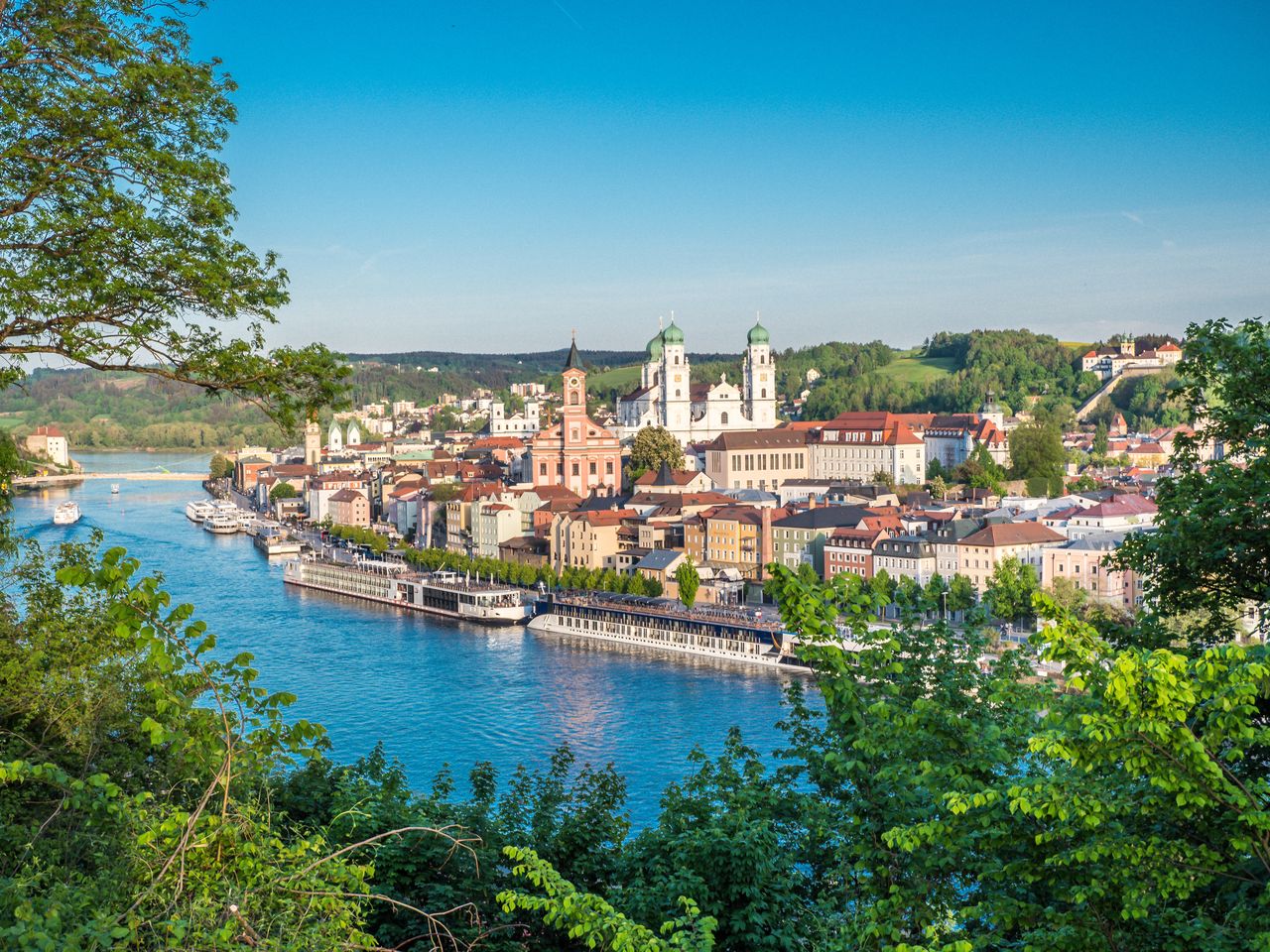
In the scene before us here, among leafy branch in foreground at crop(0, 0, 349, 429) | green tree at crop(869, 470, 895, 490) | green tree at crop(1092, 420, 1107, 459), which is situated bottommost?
green tree at crop(869, 470, 895, 490)

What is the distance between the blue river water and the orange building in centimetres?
941

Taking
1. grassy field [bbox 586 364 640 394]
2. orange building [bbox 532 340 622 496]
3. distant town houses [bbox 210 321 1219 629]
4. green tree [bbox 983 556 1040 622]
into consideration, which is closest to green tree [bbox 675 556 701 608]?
distant town houses [bbox 210 321 1219 629]

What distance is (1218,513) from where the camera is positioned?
3996mm

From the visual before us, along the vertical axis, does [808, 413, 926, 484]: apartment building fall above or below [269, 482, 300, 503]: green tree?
above

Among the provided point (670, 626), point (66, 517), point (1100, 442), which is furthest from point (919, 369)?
point (670, 626)

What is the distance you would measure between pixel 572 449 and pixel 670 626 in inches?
561

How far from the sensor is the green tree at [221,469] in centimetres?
5190

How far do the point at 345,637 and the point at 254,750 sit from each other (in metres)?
16.7

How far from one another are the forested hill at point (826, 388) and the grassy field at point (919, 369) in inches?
2.5

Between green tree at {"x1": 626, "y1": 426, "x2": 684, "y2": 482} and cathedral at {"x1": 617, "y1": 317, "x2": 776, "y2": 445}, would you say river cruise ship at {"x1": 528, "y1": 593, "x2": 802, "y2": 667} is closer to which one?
green tree at {"x1": 626, "y1": 426, "x2": 684, "y2": 482}

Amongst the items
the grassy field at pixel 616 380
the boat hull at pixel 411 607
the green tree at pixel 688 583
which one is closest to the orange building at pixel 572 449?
the boat hull at pixel 411 607

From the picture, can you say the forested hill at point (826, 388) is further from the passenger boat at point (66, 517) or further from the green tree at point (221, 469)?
the passenger boat at point (66, 517)

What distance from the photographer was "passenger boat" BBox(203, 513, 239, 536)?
35.0 meters

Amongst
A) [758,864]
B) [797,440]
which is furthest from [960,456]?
[758,864]
